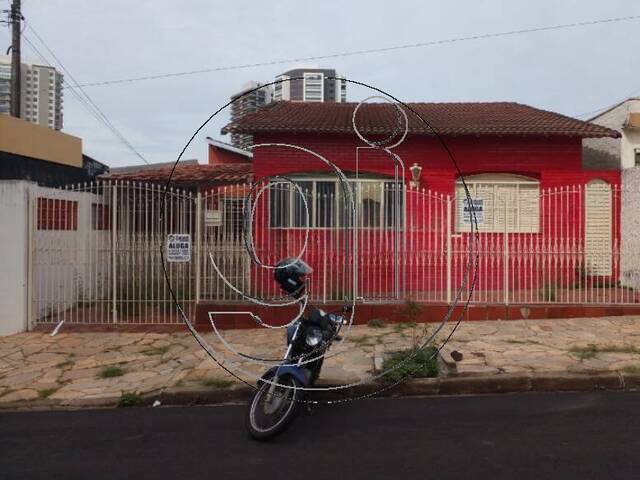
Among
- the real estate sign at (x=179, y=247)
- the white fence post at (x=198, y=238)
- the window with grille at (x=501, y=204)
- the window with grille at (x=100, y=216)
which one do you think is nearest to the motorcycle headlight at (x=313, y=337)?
the white fence post at (x=198, y=238)

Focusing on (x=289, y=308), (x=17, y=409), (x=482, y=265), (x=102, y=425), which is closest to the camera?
(x=102, y=425)

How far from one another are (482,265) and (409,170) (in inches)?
113

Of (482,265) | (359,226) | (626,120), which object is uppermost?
(626,120)

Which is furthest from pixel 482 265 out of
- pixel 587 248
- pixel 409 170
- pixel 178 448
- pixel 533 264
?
pixel 178 448

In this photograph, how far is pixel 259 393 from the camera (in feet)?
13.3

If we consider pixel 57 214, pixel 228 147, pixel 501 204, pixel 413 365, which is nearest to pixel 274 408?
pixel 413 365

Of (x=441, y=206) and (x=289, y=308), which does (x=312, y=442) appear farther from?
(x=441, y=206)

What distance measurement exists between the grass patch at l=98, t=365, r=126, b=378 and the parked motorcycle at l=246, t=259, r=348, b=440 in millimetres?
2385

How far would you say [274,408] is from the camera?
398cm

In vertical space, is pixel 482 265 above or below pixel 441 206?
below

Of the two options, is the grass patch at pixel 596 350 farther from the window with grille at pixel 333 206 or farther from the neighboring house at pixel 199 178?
the neighboring house at pixel 199 178

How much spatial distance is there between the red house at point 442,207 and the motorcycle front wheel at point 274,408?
353 centimetres

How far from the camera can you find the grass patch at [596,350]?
6.04 meters

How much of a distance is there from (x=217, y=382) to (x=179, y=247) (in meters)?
2.94
